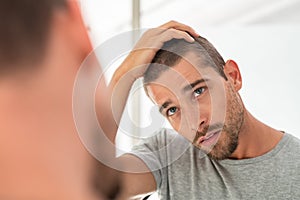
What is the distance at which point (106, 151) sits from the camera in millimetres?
167

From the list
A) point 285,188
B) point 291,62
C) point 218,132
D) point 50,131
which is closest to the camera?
point 50,131

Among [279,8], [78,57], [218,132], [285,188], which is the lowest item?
[285,188]

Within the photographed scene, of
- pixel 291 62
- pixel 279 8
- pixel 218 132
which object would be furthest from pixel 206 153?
pixel 279 8

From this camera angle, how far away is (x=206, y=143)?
75 cm

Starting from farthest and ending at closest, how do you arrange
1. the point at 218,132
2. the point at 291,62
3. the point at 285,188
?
1. the point at 291,62
2. the point at 218,132
3. the point at 285,188

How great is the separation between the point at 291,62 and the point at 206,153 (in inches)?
19.1

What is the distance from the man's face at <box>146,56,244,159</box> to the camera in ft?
2.42

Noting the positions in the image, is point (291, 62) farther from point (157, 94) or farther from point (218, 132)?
point (157, 94)

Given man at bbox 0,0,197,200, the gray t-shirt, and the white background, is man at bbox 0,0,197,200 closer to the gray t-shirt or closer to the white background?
the gray t-shirt

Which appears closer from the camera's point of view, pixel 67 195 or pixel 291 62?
pixel 67 195

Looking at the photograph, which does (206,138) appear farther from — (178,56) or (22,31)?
(22,31)

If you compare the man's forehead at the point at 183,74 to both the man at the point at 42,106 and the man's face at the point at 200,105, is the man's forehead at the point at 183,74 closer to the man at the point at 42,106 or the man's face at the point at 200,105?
the man's face at the point at 200,105

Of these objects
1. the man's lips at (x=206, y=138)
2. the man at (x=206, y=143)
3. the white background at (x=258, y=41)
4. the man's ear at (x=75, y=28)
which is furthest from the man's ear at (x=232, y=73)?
the man's ear at (x=75, y=28)

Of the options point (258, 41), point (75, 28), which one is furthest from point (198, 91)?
point (75, 28)
